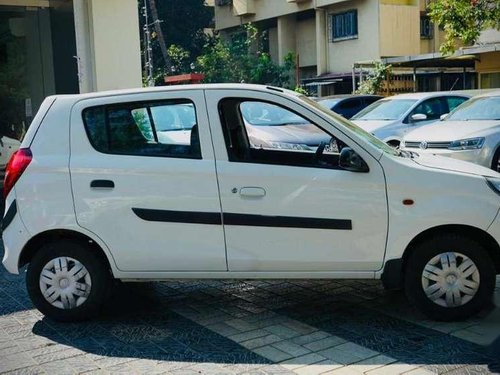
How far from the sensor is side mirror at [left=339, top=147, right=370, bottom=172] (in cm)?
483

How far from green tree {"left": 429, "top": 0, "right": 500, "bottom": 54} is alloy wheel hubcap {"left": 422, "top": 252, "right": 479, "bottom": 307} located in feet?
38.7

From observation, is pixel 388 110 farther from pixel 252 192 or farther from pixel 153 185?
pixel 153 185

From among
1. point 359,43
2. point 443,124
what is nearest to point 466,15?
point 443,124

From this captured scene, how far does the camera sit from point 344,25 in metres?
33.4

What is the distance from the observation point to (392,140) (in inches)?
518

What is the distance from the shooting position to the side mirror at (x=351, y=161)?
15.9ft

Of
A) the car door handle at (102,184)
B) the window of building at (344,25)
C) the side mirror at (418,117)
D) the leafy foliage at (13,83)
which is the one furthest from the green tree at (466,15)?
the window of building at (344,25)

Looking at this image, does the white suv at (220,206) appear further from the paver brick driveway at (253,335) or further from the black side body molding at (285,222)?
the paver brick driveway at (253,335)

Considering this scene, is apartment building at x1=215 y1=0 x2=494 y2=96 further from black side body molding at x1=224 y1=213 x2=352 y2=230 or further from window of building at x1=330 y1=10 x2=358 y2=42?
black side body molding at x1=224 y1=213 x2=352 y2=230

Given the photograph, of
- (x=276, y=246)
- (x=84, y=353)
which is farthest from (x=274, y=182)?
(x=84, y=353)

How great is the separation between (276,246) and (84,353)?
155 cm

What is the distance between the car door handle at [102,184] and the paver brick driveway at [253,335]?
1.09 m

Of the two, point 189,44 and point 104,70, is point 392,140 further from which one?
point 189,44

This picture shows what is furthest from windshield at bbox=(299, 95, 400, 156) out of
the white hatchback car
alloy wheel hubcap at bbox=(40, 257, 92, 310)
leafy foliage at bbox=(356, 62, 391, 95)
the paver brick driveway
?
leafy foliage at bbox=(356, 62, 391, 95)
